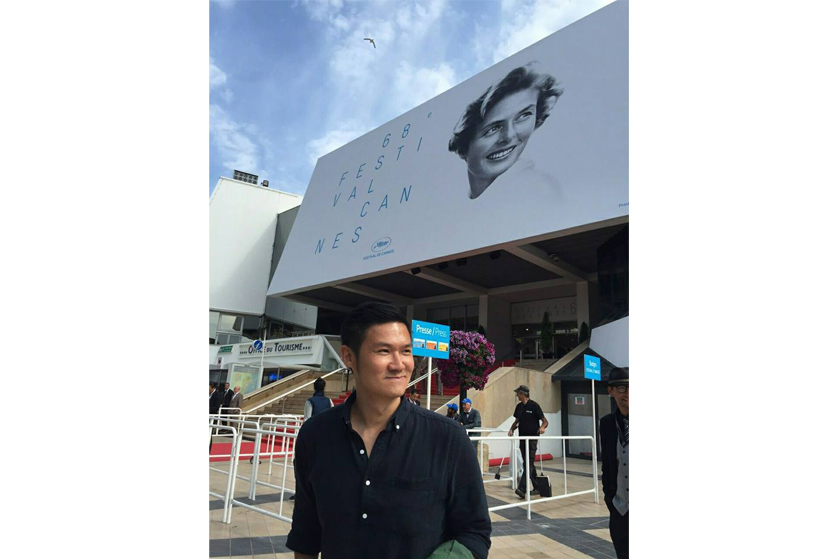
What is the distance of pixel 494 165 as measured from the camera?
57.7 ft

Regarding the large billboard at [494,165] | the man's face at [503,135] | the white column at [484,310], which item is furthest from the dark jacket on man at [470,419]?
the white column at [484,310]

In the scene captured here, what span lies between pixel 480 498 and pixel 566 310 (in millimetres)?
23374

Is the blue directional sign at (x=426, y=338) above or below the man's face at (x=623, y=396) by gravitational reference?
above

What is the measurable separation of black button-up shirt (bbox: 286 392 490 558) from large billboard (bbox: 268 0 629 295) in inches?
533

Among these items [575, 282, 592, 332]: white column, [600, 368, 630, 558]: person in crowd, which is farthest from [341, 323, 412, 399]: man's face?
[575, 282, 592, 332]: white column

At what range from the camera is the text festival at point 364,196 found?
70.3ft

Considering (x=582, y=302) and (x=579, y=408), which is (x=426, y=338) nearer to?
Answer: (x=579, y=408)

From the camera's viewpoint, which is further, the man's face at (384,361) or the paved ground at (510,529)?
the paved ground at (510,529)

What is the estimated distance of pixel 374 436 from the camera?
146 centimetres

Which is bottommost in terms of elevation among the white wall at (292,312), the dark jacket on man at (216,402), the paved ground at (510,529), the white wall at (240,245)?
the paved ground at (510,529)

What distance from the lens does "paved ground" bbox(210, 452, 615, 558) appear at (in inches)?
178

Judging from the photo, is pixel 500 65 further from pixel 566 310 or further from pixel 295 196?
A: pixel 295 196

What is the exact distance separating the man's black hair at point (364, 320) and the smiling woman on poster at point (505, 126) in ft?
49.6

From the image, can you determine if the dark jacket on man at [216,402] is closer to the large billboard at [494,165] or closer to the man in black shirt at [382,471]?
the large billboard at [494,165]
